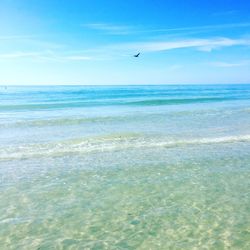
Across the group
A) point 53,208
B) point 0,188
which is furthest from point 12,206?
point 0,188

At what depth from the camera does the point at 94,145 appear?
645 inches

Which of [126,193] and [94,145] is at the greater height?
[94,145]

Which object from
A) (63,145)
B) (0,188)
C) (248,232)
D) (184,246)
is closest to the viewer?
(184,246)

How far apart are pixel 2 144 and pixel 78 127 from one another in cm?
707

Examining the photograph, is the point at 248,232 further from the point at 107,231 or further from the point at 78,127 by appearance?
the point at 78,127

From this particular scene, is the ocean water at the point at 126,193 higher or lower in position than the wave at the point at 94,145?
lower

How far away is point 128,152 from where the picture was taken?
48.8 feet

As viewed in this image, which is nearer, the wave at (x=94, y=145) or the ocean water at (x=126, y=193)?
the ocean water at (x=126, y=193)

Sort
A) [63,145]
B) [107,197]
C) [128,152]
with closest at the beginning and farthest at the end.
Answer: [107,197], [128,152], [63,145]

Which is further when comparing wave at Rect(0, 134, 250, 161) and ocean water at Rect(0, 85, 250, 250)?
wave at Rect(0, 134, 250, 161)

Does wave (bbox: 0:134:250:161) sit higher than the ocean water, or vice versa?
wave (bbox: 0:134:250:161)

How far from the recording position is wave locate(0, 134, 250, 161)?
48.0 ft

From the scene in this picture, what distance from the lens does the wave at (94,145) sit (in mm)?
14617

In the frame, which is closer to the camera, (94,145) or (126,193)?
(126,193)
